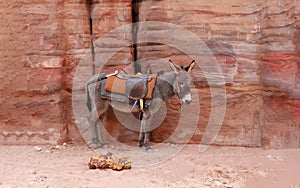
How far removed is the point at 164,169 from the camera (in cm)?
458

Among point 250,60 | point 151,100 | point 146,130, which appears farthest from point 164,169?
point 250,60

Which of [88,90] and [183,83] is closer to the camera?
[183,83]

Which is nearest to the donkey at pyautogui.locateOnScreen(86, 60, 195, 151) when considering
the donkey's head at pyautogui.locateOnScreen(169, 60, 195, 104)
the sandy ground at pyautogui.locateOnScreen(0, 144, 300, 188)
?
the donkey's head at pyautogui.locateOnScreen(169, 60, 195, 104)

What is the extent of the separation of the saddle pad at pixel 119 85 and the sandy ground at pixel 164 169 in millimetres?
841

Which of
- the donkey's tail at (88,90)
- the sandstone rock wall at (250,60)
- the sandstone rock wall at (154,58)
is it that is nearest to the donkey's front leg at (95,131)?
the donkey's tail at (88,90)

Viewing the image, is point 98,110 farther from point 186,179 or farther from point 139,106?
point 186,179

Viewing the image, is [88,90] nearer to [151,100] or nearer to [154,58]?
[151,100]

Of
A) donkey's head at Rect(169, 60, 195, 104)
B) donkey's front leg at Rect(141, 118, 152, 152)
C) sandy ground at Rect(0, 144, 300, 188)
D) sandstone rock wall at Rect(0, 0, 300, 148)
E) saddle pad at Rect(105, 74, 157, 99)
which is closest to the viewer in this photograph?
sandy ground at Rect(0, 144, 300, 188)

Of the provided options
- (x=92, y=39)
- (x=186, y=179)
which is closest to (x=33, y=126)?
(x=92, y=39)

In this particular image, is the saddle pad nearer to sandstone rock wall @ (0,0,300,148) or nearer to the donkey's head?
the donkey's head

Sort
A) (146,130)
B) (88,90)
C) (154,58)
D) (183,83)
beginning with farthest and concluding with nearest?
(154,58) < (88,90) < (146,130) < (183,83)

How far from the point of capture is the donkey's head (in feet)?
16.8

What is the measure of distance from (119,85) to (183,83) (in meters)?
0.91

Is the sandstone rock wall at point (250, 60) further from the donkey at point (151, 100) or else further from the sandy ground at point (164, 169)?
the donkey at point (151, 100)
